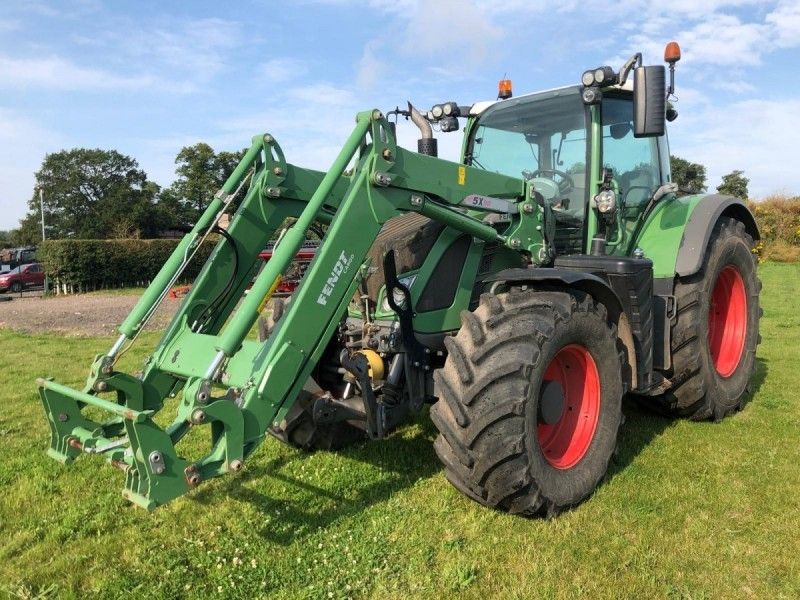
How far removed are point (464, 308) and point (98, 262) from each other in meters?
24.2

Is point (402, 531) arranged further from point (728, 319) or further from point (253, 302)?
point (728, 319)

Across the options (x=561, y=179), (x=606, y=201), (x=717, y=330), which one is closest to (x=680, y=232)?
(x=606, y=201)

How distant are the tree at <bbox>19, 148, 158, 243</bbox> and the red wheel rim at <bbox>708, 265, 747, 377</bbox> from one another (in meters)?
60.2

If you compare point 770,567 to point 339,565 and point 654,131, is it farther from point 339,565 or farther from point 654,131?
point 654,131

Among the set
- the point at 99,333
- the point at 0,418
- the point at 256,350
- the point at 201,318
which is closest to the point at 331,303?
the point at 256,350

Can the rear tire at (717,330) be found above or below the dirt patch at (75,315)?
above

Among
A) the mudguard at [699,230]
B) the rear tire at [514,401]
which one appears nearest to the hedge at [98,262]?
the mudguard at [699,230]

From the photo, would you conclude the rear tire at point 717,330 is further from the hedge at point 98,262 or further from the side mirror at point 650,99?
the hedge at point 98,262

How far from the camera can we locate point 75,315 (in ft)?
52.3

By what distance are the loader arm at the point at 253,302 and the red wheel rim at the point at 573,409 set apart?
0.85 metres

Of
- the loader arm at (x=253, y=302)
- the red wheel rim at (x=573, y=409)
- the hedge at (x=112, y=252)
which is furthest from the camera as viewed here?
the hedge at (x=112, y=252)

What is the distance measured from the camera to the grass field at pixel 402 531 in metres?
3.14

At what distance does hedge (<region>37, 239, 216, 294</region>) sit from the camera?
24625mm

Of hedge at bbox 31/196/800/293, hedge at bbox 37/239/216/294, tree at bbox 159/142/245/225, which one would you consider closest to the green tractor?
hedge at bbox 37/239/216/294
